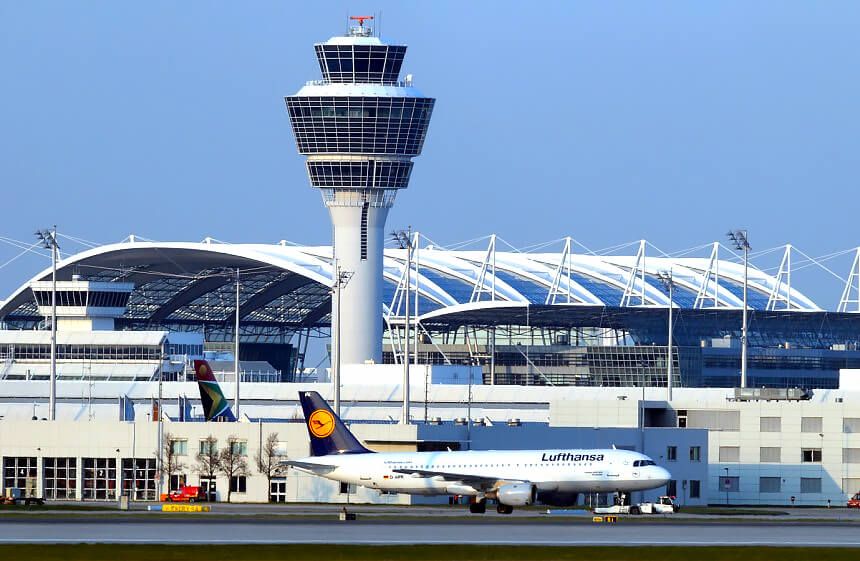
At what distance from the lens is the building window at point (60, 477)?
110188 millimetres

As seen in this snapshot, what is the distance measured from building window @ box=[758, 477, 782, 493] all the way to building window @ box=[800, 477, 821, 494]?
1447mm

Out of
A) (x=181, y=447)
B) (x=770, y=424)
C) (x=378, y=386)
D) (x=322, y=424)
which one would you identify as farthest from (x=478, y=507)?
(x=378, y=386)

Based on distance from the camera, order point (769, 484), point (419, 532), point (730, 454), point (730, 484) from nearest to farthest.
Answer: point (419, 532), point (730, 484), point (769, 484), point (730, 454)

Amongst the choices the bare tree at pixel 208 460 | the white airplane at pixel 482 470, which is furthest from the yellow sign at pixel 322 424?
the bare tree at pixel 208 460

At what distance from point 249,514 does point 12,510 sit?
11.3 m

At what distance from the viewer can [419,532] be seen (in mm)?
70250

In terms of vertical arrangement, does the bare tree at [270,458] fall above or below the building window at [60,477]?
above

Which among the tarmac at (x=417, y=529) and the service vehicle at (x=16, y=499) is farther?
the service vehicle at (x=16, y=499)

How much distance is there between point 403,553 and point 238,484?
159 feet

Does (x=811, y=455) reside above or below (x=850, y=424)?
below

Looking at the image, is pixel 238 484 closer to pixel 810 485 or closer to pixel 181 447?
pixel 181 447

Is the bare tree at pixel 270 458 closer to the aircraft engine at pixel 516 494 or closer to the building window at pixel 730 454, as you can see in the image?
the aircraft engine at pixel 516 494

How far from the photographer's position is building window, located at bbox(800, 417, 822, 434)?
121125 millimetres

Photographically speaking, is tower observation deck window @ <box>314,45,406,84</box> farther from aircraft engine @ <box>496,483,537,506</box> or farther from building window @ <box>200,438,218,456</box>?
aircraft engine @ <box>496,483,537,506</box>
